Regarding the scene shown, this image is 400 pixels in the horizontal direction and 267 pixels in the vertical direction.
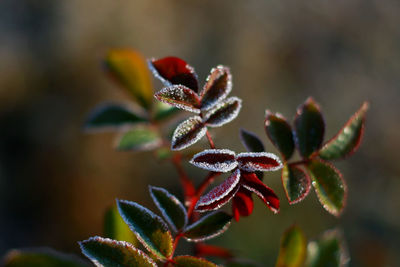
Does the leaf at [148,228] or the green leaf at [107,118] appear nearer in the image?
the leaf at [148,228]

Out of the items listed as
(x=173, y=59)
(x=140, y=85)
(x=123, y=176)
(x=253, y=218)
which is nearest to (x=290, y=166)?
(x=173, y=59)

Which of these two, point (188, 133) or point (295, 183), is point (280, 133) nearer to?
point (295, 183)

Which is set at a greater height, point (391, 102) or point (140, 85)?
point (140, 85)

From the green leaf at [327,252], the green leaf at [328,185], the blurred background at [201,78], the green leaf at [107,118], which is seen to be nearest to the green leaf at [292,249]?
the green leaf at [327,252]

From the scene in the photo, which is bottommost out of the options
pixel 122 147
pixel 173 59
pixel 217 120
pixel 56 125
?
pixel 56 125

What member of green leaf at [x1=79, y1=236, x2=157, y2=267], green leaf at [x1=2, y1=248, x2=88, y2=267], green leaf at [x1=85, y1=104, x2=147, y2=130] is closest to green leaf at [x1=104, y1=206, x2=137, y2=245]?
green leaf at [x1=2, y1=248, x2=88, y2=267]

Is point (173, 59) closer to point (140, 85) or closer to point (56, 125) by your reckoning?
point (140, 85)

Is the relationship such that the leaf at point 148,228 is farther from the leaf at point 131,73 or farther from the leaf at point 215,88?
the leaf at point 131,73
